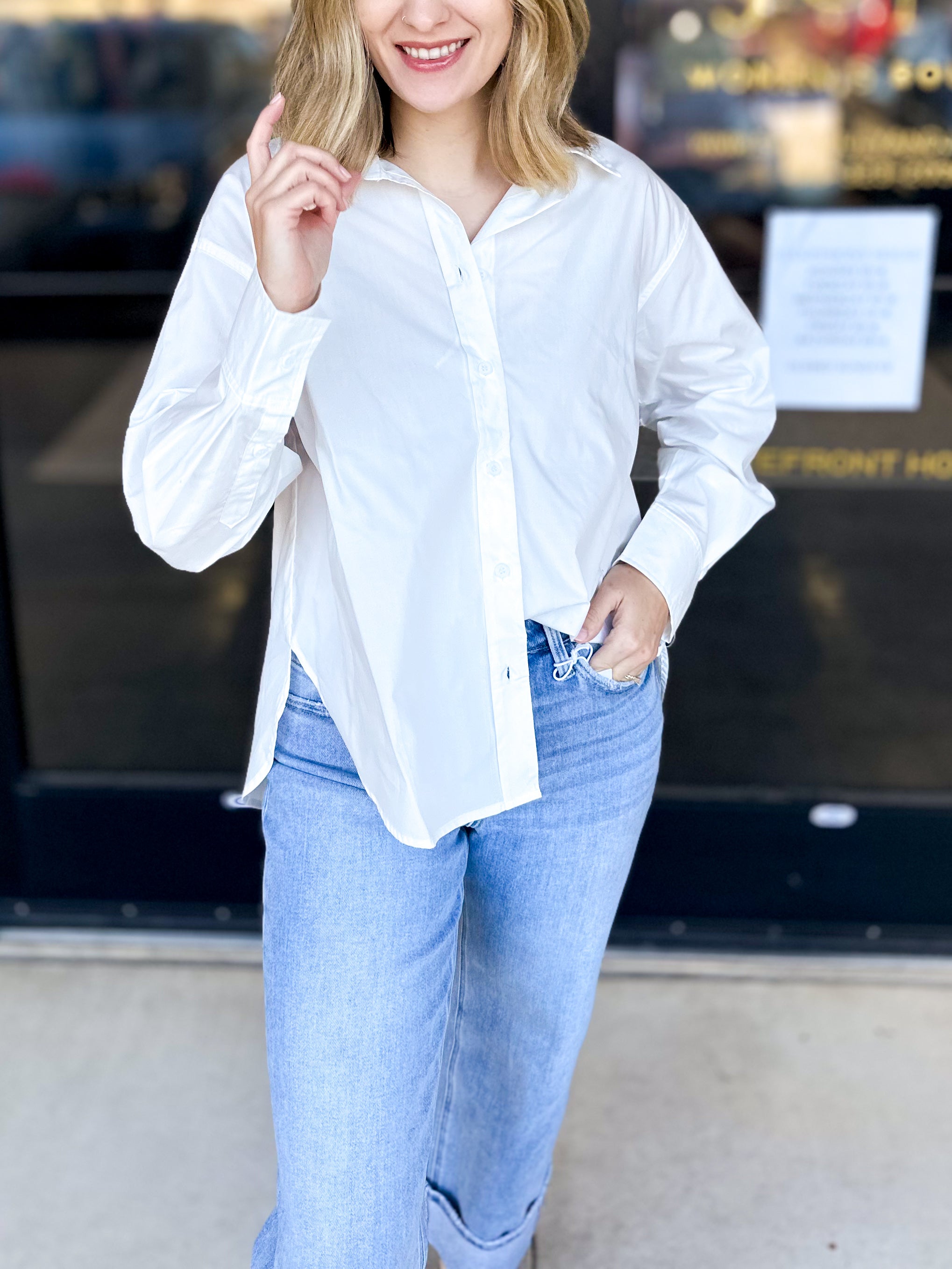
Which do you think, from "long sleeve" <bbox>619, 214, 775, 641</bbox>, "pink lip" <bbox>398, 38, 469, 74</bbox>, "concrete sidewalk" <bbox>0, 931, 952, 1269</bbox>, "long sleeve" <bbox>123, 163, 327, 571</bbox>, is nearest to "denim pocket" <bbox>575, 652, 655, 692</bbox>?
"long sleeve" <bbox>619, 214, 775, 641</bbox>

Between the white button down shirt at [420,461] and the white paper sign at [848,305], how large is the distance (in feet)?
3.34

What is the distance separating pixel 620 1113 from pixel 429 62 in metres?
1.77

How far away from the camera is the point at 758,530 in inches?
107

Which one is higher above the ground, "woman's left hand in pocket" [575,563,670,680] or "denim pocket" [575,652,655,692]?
"woman's left hand in pocket" [575,563,670,680]

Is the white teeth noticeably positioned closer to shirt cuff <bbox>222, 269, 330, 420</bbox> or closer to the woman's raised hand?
the woman's raised hand

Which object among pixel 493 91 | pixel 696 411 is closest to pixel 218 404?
pixel 493 91

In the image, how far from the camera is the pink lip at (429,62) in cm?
135

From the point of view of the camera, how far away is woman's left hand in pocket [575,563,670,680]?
4.88ft

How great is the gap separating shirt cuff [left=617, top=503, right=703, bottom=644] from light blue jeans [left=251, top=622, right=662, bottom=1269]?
12 centimetres

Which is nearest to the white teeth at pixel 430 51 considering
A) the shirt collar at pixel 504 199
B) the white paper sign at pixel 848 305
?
the shirt collar at pixel 504 199

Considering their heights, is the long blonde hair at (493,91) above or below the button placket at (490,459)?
above

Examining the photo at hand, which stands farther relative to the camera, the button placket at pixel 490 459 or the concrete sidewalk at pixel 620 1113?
the concrete sidewalk at pixel 620 1113

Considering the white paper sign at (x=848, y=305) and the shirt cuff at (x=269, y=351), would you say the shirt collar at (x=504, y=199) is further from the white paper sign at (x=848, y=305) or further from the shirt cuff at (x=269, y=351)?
the white paper sign at (x=848, y=305)

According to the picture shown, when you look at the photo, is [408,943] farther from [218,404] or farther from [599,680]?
[218,404]
